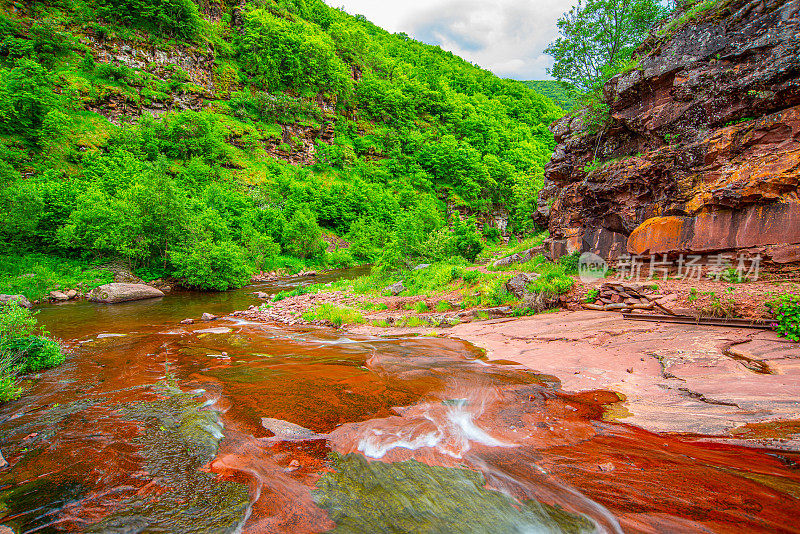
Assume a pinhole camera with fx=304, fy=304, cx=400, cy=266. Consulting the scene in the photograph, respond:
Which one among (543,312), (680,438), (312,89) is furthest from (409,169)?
(680,438)

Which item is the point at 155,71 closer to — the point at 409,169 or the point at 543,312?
the point at 409,169

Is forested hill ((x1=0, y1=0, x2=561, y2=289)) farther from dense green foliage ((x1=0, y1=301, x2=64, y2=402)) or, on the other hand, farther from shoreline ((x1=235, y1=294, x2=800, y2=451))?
dense green foliage ((x1=0, y1=301, x2=64, y2=402))

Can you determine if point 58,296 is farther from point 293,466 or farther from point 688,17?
point 688,17

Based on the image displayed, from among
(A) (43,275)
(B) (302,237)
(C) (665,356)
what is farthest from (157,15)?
(C) (665,356)

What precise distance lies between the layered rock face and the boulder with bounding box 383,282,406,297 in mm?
8820

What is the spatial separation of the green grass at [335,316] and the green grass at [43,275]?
1706 centimetres

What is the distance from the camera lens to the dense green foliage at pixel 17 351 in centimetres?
540

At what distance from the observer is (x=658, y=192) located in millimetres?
10938

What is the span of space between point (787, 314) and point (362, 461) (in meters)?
8.19

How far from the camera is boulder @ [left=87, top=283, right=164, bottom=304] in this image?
57.8 feet

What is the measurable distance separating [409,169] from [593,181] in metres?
47.7

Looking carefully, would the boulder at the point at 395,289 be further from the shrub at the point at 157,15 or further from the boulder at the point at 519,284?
the shrub at the point at 157,15

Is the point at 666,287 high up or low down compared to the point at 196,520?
up

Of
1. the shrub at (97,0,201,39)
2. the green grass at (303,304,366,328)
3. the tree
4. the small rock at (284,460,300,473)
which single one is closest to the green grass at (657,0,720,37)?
the tree
